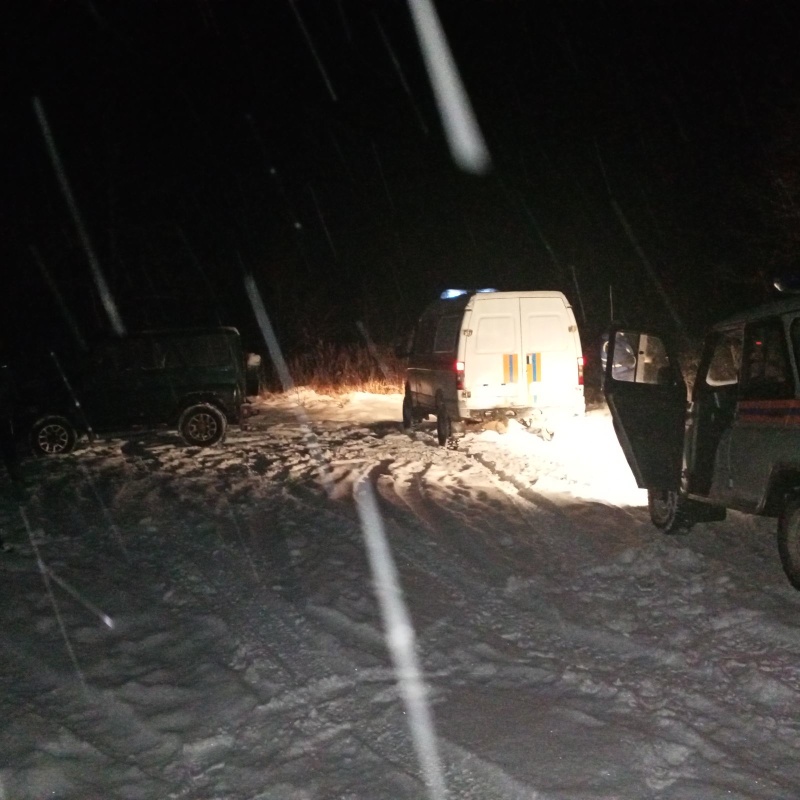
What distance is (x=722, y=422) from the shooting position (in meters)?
8.18

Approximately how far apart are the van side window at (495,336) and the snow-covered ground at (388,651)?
3.93 meters

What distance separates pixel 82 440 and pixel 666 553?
→ 13039 millimetres

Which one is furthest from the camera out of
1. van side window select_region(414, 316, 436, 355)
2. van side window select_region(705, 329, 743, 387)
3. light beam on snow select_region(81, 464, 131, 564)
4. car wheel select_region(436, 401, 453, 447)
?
van side window select_region(414, 316, 436, 355)

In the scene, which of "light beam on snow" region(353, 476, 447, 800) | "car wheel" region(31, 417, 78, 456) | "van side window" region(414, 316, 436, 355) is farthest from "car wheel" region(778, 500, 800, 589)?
"car wheel" region(31, 417, 78, 456)

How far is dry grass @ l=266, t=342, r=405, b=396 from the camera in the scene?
26656 mm

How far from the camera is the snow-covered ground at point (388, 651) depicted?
4.36m

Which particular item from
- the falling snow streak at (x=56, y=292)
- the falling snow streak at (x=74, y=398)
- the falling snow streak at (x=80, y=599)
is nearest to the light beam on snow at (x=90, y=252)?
the falling snow streak at (x=56, y=292)

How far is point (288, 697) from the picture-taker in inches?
208

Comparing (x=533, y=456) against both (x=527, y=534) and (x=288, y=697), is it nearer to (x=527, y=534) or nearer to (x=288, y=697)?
(x=527, y=534)

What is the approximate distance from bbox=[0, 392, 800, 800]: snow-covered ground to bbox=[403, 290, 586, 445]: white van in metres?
3.64

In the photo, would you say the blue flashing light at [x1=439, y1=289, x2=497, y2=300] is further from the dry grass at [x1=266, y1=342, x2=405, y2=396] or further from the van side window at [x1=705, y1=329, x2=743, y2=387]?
the dry grass at [x1=266, y1=342, x2=405, y2=396]

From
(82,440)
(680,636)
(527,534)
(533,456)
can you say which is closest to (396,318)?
(82,440)

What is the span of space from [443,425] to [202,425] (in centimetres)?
421

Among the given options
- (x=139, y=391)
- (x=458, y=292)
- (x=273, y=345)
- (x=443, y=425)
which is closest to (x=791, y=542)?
(x=443, y=425)
